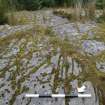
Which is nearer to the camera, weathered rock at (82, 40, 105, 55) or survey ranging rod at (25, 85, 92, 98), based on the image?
survey ranging rod at (25, 85, 92, 98)

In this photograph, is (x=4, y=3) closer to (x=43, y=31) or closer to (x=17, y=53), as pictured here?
(x=43, y=31)

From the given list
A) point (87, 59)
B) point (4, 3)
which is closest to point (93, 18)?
point (4, 3)

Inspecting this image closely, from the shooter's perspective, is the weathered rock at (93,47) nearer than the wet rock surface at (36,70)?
No

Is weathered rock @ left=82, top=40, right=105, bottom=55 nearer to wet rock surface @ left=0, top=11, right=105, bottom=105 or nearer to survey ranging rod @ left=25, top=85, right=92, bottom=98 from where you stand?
wet rock surface @ left=0, top=11, right=105, bottom=105

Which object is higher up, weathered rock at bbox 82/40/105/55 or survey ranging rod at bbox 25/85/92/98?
weathered rock at bbox 82/40/105/55

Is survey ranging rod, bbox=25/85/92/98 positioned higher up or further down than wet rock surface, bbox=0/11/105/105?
further down

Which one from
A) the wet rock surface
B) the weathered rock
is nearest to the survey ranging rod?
the wet rock surface

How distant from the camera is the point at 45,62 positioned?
2.63 metres

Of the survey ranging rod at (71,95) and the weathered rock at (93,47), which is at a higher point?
the weathered rock at (93,47)

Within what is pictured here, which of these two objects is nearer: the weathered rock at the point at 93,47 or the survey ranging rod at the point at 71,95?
the survey ranging rod at the point at 71,95

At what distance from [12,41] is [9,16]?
1243 mm

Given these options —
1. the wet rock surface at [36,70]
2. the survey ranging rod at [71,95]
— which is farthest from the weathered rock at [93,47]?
the survey ranging rod at [71,95]

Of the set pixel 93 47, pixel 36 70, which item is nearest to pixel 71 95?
pixel 36 70

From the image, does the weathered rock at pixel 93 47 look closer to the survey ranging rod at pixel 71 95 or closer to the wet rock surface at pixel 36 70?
the wet rock surface at pixel 36 70
